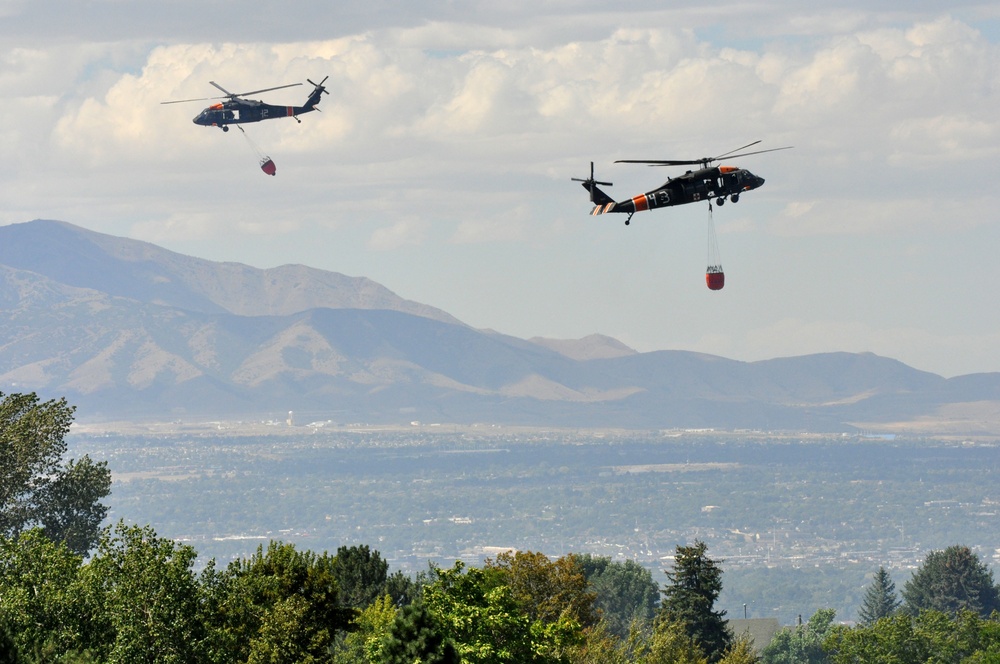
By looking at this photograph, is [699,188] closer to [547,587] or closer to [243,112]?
[547,587]

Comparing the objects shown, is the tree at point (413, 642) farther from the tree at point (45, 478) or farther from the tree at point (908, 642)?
the tree at point (908, 642)

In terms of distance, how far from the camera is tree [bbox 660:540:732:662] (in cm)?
11456

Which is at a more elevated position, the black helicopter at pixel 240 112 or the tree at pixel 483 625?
the black helicopter at pixel 240 112

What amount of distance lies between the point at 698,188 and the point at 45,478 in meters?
43.4

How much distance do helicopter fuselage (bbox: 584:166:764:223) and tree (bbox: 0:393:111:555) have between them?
115 feet

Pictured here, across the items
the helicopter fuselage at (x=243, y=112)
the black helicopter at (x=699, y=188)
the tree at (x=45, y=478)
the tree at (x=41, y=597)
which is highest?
the helicopter fuselage at (x=243, y=112)

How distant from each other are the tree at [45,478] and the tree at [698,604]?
38360mm

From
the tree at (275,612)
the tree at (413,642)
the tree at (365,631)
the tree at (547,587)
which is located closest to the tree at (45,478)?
the tree at (365,631)

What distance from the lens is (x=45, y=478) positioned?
4139 inches

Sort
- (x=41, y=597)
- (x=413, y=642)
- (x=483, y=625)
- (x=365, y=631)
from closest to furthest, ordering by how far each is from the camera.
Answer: (x=413, y=642)
(x=41, y=597)
(x=483, y=625)
(x=365, y=631)

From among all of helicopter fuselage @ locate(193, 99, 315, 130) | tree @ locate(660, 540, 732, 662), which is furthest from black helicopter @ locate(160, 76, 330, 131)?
tree @ locate(660, 540, 732, 662)

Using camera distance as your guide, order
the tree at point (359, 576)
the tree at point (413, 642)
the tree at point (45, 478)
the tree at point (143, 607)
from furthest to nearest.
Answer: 1. the tree at point (45, 478)
2. the tree at point (359, 576)
3. the tree at point (143, 607)
4. the tree at point (413, 642)

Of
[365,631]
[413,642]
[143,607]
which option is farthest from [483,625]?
[365,631]

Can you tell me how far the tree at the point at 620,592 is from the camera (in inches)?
7018
